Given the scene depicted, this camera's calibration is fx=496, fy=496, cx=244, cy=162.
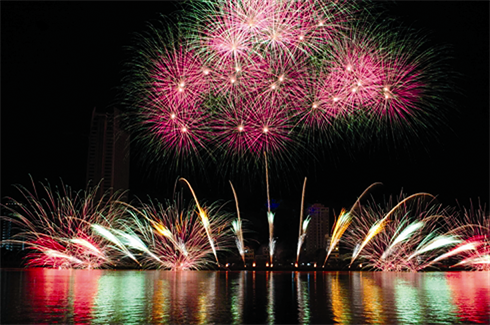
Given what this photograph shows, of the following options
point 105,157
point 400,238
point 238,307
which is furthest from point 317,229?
point 238,307

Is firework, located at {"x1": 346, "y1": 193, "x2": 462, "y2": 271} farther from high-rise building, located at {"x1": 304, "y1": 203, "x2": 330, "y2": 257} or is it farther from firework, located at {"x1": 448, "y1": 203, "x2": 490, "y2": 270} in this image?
high-rise building, located at {"x1": 304, "y1": 203, "x2": 330, "y2": 257}

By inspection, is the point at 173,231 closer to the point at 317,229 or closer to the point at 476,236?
the point at 476,236

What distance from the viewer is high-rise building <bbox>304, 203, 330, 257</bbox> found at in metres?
122

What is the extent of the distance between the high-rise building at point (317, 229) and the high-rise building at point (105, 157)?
165ft

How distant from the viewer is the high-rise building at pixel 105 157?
88.9 m

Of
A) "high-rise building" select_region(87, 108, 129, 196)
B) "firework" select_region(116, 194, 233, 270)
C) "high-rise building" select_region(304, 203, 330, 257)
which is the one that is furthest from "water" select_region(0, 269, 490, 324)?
"high-rise building" select_region(304, 203, 330, 257)

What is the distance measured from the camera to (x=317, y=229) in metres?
124

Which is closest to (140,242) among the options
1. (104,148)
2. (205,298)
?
(205,298)

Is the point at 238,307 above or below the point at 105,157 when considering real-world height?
below

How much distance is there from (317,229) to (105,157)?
58.1 meters

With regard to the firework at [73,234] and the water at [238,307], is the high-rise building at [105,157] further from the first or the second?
the water at [238,307]

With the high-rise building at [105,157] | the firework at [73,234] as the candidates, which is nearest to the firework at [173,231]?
the firework at [73,234]

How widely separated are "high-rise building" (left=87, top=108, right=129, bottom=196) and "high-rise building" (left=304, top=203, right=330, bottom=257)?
50303mm

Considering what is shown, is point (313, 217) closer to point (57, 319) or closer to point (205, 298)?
point (205, 298)
